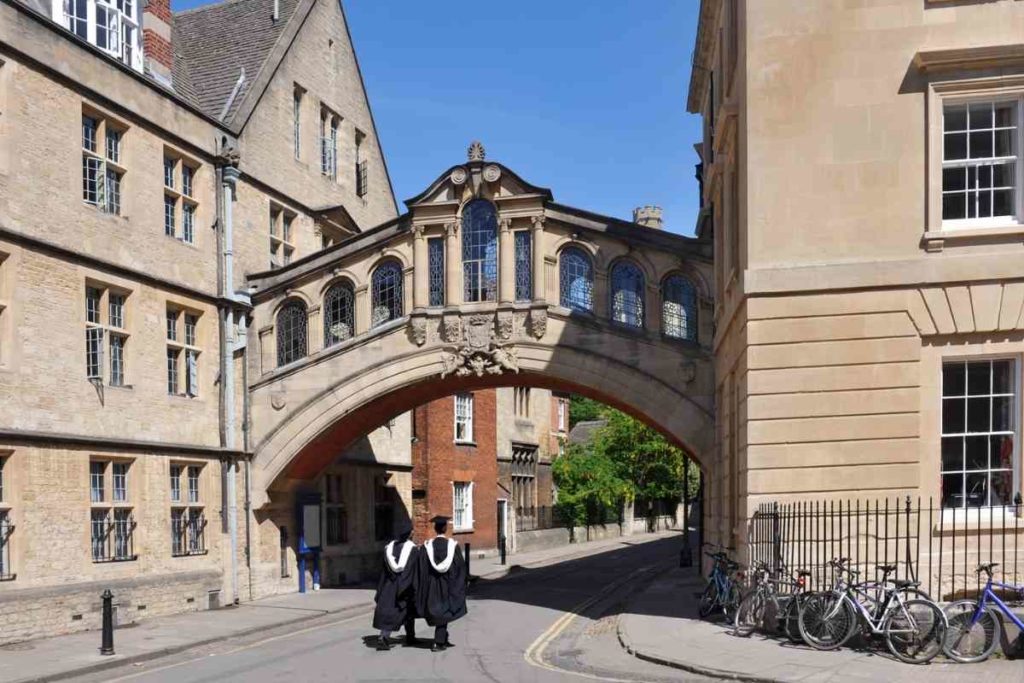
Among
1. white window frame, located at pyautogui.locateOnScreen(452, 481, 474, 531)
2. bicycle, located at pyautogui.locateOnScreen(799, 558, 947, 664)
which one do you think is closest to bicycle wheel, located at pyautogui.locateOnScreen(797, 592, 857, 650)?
bicycle, located at pyautogui.locateOnScreen(799, 558, 947, 664)

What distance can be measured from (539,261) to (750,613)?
29.9 feet

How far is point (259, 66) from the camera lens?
79.4ft

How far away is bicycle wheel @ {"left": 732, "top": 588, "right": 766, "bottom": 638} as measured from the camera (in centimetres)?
1455

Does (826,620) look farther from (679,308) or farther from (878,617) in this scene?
(679,308)

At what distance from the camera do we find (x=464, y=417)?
38.9 metres

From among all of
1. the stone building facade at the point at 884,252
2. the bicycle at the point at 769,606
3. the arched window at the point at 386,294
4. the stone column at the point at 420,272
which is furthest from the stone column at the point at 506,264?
the bicycle at the point at 769,606

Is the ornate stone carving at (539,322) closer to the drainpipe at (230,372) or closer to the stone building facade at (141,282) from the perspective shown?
the stone building facade at (141,282)

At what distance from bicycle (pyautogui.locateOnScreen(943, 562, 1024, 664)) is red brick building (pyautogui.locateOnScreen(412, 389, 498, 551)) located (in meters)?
24.1

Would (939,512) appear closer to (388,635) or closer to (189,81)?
(388,635)

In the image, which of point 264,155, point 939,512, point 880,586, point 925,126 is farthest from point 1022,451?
point 264,155

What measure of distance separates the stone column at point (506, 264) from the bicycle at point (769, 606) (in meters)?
8.91

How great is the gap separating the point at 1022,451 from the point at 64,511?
46.1 ft

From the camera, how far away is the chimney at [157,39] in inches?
838

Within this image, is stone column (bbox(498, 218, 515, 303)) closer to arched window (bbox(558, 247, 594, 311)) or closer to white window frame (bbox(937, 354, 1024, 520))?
arched window (bbox(558, 247, 594, 311))
